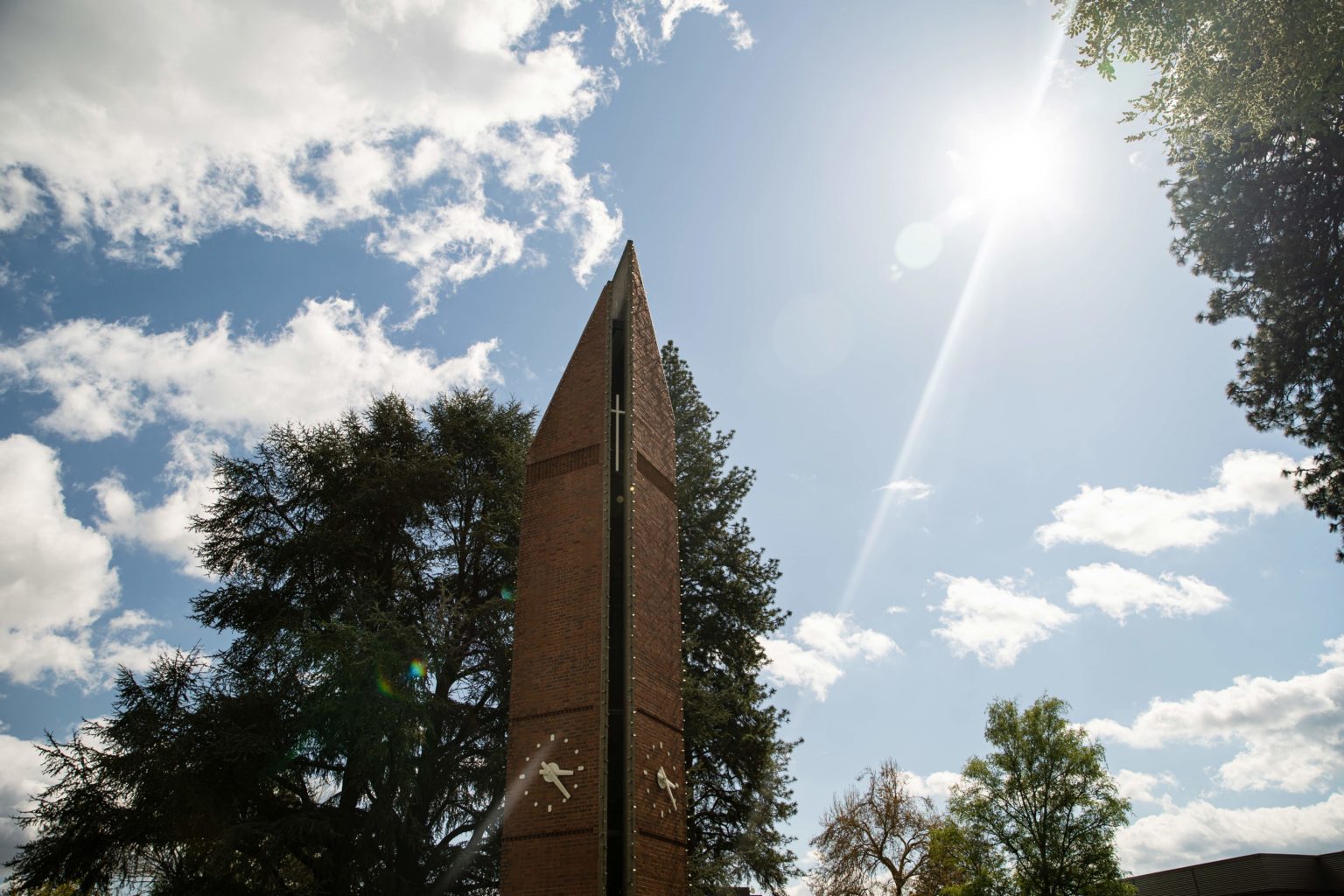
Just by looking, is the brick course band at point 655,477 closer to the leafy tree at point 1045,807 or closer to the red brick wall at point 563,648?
the red brick wall at point 563,648

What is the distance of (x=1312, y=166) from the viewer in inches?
541

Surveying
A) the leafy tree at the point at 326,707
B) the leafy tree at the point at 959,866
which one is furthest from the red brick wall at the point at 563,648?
the leafy tree at the point at 959,866

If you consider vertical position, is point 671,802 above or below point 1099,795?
below

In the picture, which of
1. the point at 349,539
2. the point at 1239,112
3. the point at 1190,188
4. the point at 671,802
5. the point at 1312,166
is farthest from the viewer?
the point at 349,539

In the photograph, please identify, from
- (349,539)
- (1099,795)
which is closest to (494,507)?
(349,539)

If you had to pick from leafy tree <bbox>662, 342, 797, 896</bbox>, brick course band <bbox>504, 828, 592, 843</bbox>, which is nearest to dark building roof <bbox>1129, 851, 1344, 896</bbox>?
leafy tree <bbox>662, 342, 797, 896</bbox>

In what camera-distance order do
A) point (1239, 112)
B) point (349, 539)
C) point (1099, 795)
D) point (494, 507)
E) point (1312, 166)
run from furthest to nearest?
point (1099, 795) < point (494, 507) < point (349, 539) < point (1312, 166) < point (1239, 112)

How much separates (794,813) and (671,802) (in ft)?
30.8

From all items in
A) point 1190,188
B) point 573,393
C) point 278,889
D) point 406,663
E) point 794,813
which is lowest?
point 278,889

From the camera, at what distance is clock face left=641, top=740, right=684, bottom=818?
384 inches

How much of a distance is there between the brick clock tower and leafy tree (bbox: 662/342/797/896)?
604 centimetres

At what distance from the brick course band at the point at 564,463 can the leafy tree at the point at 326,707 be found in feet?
18.5

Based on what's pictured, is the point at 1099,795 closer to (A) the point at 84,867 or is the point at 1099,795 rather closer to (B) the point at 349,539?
(B) the point at 349,539

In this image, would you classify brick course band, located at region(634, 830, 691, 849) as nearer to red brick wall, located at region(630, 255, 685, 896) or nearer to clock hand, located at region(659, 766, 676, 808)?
red brick wall, located at region(630, 255, 685, 896)
